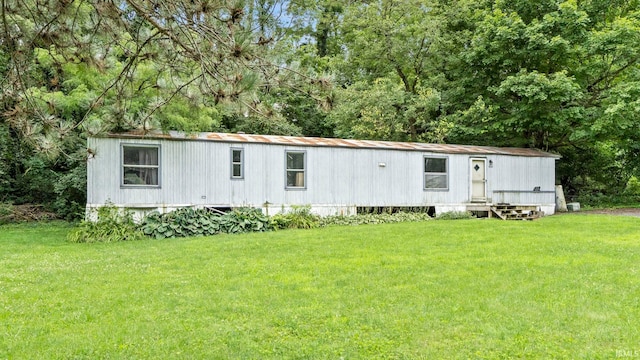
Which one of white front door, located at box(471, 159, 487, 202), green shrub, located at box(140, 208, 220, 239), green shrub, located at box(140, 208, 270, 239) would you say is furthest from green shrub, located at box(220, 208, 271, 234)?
white front door, located at box(471, 159, 487, 202)

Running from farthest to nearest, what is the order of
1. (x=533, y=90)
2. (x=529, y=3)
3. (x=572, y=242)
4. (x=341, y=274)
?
(x=529, y=3) → (x=533, y=90) → (x=572, y=242) → (x=341, y=274)

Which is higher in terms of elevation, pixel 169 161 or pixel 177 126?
pixel 177 126

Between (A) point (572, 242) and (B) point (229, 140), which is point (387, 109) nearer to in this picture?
(B) point (229, 140)

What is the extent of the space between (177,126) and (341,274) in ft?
22.8

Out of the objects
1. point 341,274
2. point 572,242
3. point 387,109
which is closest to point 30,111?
point 341,274

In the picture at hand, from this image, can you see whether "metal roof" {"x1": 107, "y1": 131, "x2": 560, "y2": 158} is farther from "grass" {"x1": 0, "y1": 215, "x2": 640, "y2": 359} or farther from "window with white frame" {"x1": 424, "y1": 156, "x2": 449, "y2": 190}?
"grass" {"x1": 0, "y1": 215, "x2": 640, "y2": 359}

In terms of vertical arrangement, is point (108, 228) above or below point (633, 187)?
below

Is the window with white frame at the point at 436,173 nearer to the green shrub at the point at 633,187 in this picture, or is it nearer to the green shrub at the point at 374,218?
the green shrub at the point at 374,218

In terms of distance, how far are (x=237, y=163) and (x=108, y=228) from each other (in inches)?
144

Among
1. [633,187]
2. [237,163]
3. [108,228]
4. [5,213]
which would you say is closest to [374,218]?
[237,163]

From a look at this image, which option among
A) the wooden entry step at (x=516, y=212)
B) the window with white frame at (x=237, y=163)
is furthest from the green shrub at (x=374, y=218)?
the window with white frame at (x=237, y=163)

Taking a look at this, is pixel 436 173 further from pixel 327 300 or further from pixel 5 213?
pixel 5 213

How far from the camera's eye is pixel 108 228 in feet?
32.9

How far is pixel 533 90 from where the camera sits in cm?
1494
